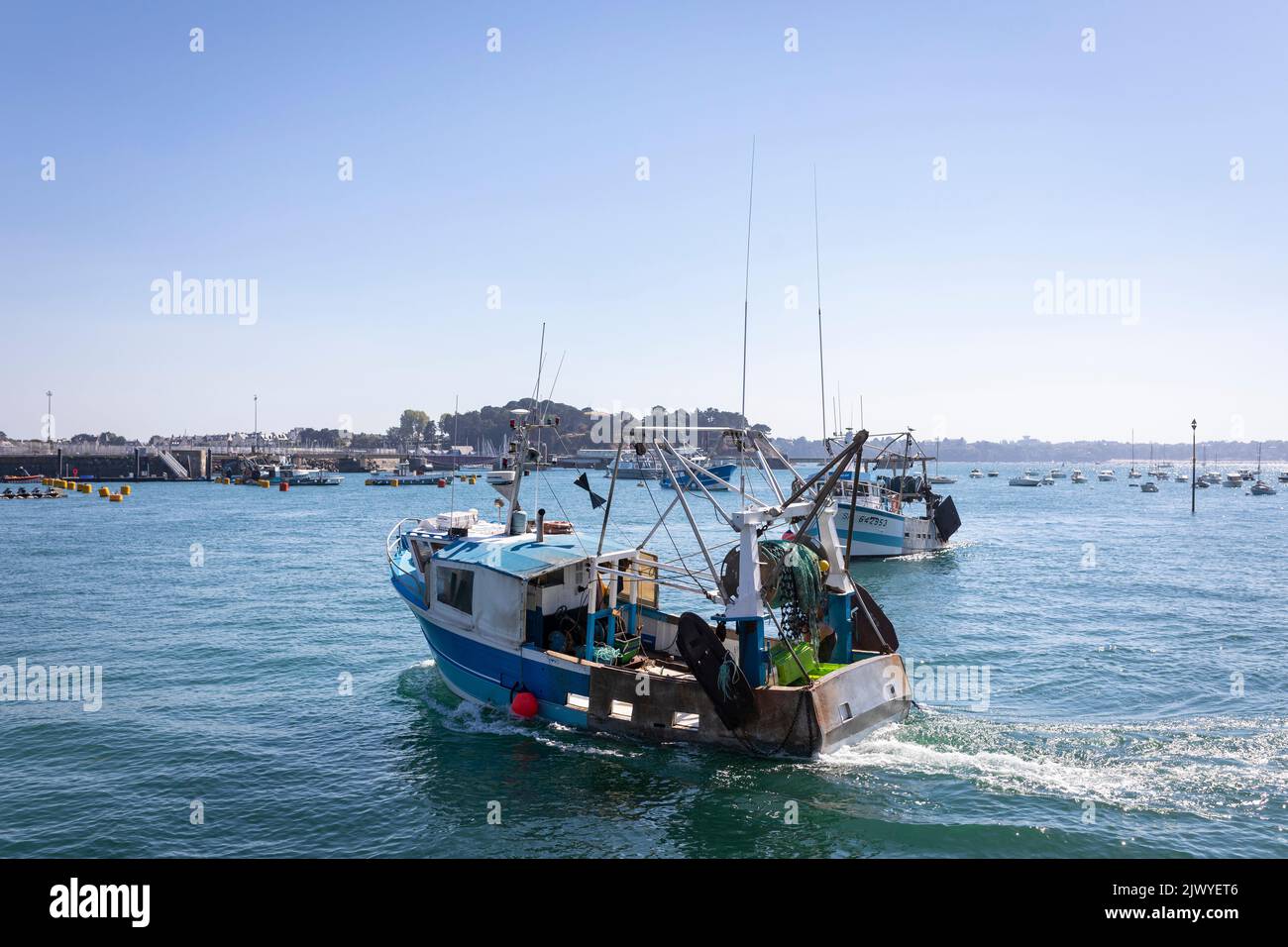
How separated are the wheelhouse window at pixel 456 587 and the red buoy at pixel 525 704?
2.53 m

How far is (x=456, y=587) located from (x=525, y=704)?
12.0 ft

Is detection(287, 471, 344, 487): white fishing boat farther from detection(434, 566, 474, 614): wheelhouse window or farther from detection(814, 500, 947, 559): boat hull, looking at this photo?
detection(434, 566, 474, 614): wheelhouse window

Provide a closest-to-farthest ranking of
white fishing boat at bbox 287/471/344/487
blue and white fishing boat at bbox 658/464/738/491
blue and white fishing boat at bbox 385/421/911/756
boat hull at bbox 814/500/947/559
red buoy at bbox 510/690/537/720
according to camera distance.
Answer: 1. blue and white fishing boat at bbox 385/421/911/756
2. blue and white fishing boat at bbox 658/464/738/491
3. red buoy at bbox 510/690/537/720
4. boat hull at bbox 814/500/947/559
5. white fishing boat at bbox 287/471/344/487

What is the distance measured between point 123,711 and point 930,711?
2150 centimetres

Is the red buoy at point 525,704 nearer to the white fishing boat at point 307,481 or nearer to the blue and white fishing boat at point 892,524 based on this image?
the blue and white fishing boat at point 892,524

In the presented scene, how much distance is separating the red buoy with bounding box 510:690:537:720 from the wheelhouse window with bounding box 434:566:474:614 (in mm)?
2534

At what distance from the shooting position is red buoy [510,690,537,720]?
20.5 metres

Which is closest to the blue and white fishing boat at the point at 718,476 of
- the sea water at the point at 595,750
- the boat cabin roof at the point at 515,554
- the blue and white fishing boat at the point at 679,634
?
the blue and white fishing boat at the point at 679,634

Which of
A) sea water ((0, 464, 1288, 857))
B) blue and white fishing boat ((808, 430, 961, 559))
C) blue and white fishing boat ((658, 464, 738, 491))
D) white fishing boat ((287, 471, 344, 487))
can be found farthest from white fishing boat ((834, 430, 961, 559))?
white fishing boat ((287, 471, 344, 487))

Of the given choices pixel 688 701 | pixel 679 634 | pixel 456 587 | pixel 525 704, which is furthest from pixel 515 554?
pixel 688 701

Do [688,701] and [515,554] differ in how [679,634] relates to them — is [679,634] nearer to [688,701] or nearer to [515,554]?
[688,701]

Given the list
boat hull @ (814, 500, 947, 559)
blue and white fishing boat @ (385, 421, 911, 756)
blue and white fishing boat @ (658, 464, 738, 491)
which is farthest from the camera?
boat hull @ (814, 500, 947, 559)
